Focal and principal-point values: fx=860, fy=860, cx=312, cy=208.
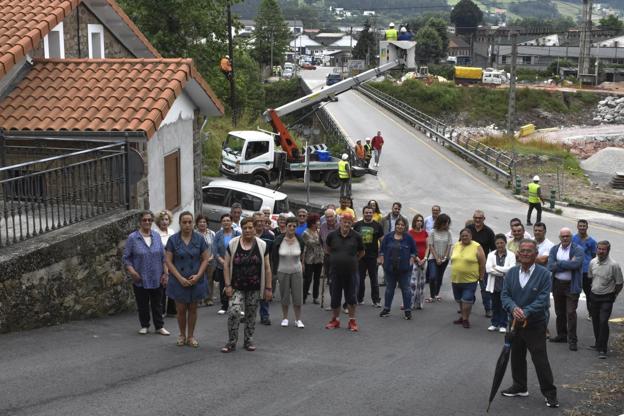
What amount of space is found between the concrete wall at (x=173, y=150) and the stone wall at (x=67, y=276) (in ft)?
7.37

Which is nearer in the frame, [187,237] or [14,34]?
[187,237]

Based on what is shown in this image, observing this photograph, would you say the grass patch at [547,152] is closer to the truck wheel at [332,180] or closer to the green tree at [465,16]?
the truck wheel at [332,180]

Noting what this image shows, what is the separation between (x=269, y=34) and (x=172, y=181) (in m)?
110

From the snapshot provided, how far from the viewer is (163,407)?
759cm

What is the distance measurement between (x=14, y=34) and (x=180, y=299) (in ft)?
25.8

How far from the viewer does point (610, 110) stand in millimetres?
86125

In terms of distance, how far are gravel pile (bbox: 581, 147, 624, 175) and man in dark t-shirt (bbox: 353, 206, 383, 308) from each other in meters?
32.3

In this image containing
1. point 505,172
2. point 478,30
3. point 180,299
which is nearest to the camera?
point 180,299

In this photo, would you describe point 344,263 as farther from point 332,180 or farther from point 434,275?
point 332,180

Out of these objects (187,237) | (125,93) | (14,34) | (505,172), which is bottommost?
(505,172)

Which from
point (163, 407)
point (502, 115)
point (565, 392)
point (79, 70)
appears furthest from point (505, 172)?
point (502, 115)

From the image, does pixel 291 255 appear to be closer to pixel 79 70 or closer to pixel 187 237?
pixel 187 237

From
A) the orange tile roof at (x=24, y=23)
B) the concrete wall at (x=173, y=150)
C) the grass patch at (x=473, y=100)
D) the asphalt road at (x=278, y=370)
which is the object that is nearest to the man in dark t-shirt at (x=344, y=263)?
the asphalt road at (x=278, y=370)

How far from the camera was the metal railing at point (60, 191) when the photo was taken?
34.4 feet
